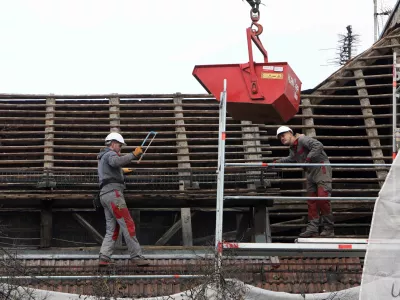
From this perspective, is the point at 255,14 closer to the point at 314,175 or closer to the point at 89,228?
the point at 314,175

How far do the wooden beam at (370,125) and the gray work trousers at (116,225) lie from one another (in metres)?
4.79

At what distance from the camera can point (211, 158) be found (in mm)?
14664

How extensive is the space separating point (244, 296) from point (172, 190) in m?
3.71

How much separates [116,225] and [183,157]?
3252mm

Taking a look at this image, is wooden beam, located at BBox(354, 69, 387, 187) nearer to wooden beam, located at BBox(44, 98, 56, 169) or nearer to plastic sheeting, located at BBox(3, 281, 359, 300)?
plastic sheeting, located at BBox(3, 281, 359, 300)

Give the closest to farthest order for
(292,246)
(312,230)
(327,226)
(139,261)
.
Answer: (292,246), (139,261), (312,230), (327,226)

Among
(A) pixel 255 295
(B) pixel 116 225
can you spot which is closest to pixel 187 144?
(B) pixel 116 225

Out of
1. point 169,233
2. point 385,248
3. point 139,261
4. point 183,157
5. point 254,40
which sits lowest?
point 385,248

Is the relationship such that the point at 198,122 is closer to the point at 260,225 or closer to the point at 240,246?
the point at 260,225

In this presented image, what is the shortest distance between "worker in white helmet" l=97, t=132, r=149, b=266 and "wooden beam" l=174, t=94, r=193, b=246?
2.04 meters

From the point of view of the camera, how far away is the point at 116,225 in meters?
11.5

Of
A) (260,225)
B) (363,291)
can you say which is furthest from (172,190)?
(363,291)

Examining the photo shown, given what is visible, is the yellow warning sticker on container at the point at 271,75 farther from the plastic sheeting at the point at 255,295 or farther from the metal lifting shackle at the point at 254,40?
the plastic sheeting at the point at 255,295

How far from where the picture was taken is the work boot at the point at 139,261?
36.6 feet
